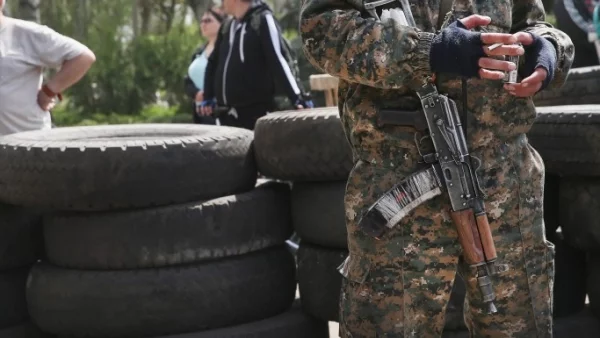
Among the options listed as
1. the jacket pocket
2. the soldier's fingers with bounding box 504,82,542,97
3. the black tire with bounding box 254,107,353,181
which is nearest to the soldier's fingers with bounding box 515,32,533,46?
the soldier's fingers with bounding box 504,82,542,97

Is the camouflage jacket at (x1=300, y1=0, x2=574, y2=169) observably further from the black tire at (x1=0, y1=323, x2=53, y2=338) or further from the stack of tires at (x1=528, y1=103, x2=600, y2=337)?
the black tire at (x1=0, y1=323, x2=53, y2=338)

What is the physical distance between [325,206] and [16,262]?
122 cm

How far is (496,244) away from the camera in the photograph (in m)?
2.81

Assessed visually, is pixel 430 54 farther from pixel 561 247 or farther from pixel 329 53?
pixel 561 247

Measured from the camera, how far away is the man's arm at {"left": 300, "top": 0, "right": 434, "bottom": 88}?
2598 mm

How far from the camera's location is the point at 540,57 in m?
2.73

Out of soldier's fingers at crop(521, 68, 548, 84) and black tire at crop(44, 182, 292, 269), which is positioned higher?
soldier's fingers at crop(521, 68, 548, 84)

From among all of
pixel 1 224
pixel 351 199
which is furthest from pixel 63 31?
pixel 351 199

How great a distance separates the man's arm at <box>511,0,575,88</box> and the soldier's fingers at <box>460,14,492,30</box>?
1.14 ft

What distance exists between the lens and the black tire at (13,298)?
409 centimetres

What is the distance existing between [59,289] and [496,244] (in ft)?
5.59

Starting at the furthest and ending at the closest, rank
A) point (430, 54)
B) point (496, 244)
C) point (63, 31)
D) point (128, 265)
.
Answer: point (63, 31), point (128, 265), point (496, 244), point (430, 54)

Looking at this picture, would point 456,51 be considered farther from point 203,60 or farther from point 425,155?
point 203,60

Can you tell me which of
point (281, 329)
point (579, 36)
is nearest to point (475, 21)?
point (281, 329)
